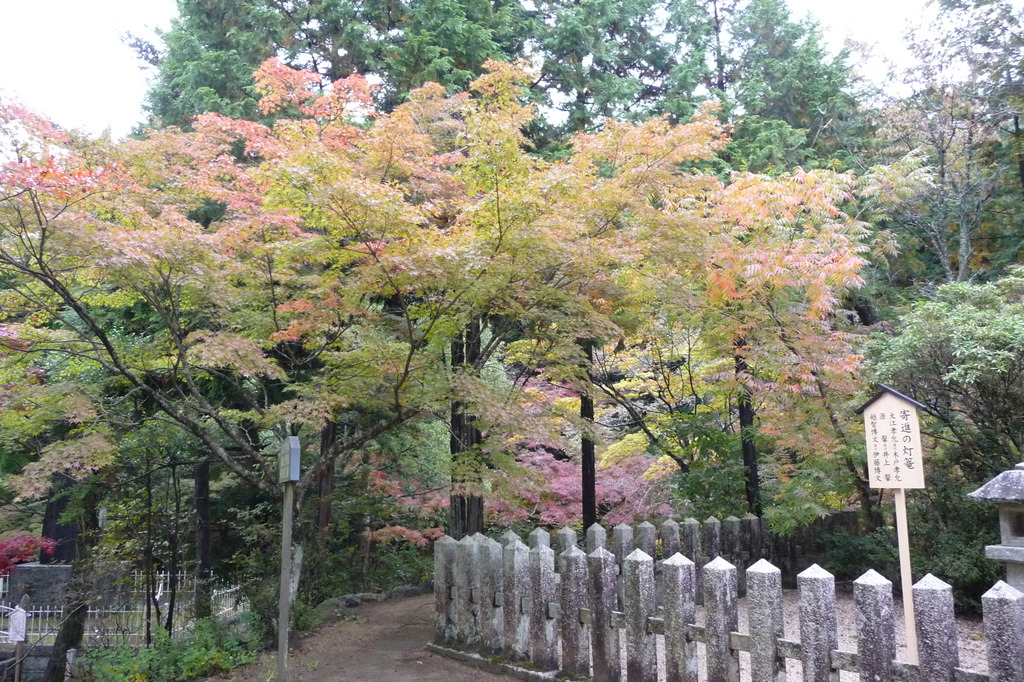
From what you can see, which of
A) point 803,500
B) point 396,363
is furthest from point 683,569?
point 803,500

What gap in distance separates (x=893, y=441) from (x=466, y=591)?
3963mm

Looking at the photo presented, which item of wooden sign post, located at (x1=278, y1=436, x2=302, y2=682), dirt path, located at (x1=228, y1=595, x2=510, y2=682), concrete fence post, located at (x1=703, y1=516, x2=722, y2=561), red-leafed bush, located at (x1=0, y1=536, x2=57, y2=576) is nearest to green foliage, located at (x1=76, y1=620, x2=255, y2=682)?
dirt path, located at (x1=228, y1=595, x2=510, y2=682)

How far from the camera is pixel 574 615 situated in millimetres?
5320

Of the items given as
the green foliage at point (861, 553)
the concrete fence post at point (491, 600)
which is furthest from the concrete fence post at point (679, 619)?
the green foliage at point (861, 553)

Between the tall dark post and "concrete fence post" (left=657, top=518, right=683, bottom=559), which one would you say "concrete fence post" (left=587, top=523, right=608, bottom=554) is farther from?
the tall dark post

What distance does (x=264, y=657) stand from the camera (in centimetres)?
711

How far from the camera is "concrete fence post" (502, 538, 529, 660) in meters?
5.78

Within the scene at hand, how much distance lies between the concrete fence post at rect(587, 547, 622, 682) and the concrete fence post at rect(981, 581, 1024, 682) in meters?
2.48

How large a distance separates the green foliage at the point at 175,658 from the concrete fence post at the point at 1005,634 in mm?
6484

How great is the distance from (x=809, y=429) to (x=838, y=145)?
1030 centimetres

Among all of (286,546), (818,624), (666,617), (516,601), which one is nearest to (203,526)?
(286,546)

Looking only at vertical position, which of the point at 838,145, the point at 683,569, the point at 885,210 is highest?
the point at 838,145

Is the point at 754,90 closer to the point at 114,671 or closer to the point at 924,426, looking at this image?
the point at 924,426

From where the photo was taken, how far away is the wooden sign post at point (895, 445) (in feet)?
15.3
